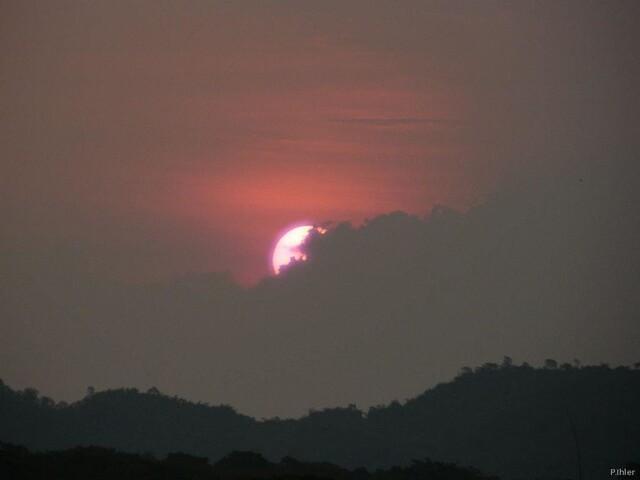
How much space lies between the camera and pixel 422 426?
133 meters

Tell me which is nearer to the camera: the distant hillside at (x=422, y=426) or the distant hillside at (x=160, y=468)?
the distant hillside at (x=160, y=468)

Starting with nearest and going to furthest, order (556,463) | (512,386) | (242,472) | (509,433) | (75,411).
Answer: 1. (242,472)
2. (556,463)
3. (509,433)
4. (75,411)
5. (512,386)

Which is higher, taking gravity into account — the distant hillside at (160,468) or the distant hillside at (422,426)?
the distant hillside at (422,426)

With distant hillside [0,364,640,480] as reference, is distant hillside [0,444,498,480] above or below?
below

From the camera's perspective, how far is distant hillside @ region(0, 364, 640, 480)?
4454 inches

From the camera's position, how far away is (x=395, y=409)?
138 meters

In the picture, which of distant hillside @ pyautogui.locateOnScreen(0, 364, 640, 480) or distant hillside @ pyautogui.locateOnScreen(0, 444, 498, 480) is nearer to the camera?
distant hillside @ pyautogui.locateOnScreen(0, 444, 498, 480)

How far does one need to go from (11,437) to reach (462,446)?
47755 mm

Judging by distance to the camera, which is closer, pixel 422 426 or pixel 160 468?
pixel 160 468

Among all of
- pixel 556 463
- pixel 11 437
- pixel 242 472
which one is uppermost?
pixel 11 437

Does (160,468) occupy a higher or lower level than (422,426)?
lower

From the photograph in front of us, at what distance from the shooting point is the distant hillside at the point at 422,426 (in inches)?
4454

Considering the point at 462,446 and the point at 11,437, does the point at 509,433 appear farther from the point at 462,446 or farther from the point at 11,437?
the point at 11,437

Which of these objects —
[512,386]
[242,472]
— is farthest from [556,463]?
[242,472]
